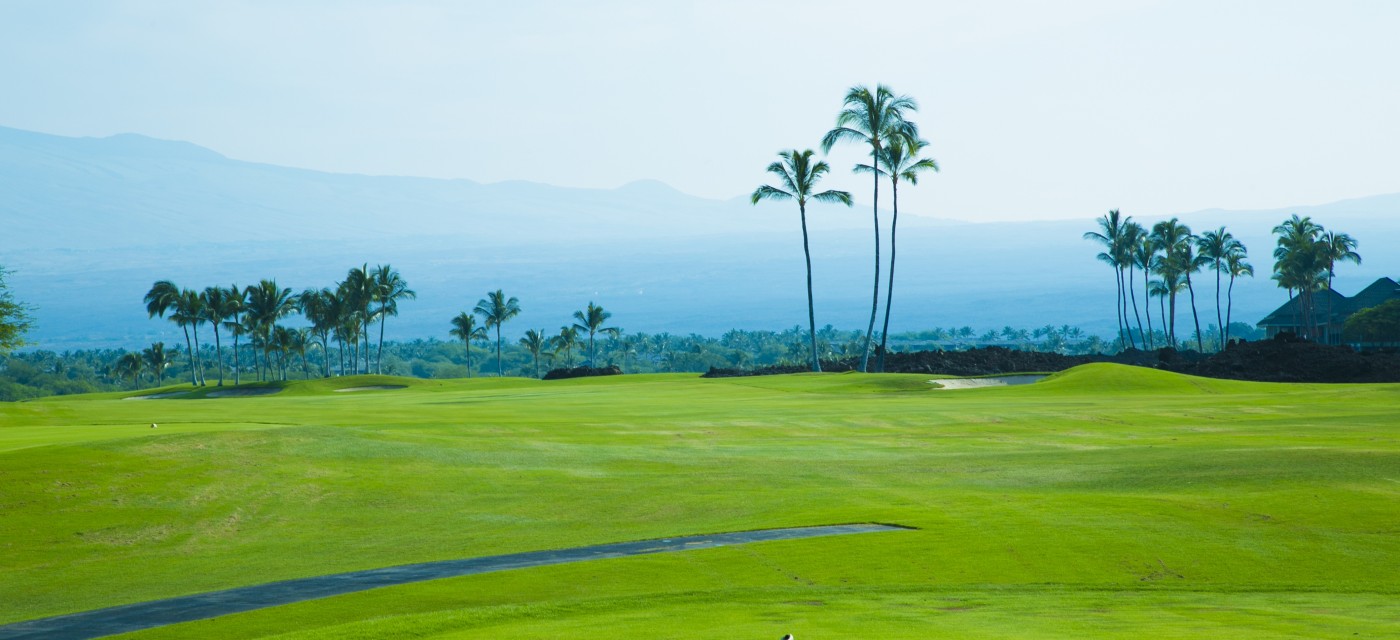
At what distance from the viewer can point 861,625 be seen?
1358 cm

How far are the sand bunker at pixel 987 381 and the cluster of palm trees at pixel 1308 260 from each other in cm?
4524

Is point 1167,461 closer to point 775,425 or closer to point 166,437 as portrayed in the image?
point 775,425

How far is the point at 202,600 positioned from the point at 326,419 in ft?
71.3

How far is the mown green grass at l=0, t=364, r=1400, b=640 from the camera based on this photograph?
14.8 meters

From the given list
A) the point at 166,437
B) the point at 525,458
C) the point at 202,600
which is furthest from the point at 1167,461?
the point at 166,437

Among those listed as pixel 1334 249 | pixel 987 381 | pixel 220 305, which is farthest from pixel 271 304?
pixel 1334 249

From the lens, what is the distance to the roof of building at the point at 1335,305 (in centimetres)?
11406

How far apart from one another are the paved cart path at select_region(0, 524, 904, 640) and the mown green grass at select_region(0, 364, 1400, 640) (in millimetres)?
566

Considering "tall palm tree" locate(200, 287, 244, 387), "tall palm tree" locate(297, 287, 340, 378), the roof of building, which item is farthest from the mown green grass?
the roof of building

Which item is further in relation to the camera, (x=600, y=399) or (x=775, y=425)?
(x=600, y=399)

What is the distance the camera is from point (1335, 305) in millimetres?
123812

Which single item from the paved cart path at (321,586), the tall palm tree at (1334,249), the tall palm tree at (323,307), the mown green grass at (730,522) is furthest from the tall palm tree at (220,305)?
the paved cart path at (321,586)

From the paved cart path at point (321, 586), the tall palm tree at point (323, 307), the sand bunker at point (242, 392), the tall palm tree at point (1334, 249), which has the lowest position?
the paved cart path at point (321, 586)

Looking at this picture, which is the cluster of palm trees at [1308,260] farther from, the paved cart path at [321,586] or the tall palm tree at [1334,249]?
the paved cart path at [321,586]
